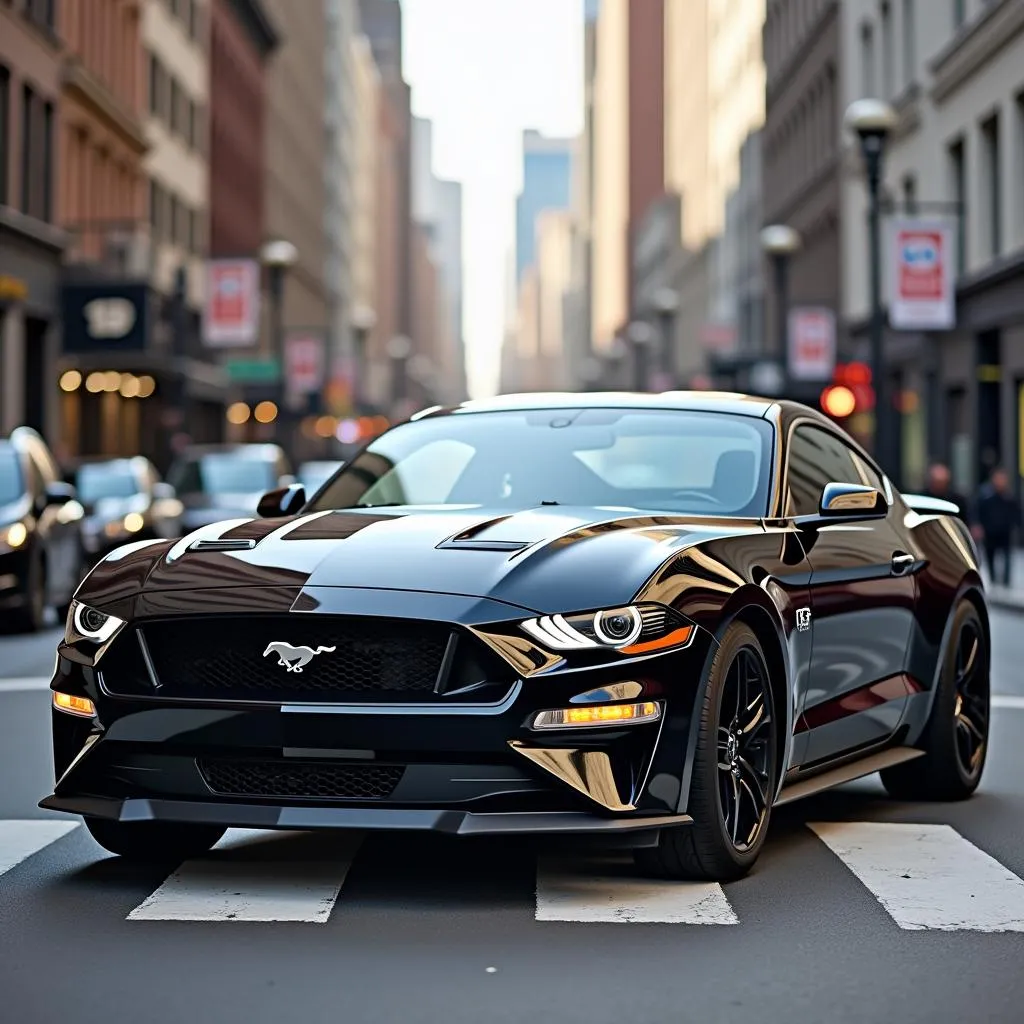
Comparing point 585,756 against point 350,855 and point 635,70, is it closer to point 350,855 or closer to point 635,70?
point 350,855

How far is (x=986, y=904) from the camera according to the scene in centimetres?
659

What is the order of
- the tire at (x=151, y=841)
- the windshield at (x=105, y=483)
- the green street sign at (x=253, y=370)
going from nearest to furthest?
the tire at (x=151, y=841) < the windshield at (x=105, y=483) < the green street sign at (x=253, y=370)

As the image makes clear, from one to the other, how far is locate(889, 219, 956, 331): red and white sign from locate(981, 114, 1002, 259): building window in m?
6.76

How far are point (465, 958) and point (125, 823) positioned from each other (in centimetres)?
120

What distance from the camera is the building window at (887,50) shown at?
5006 cm

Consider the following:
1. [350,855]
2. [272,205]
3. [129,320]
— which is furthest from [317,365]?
[350,855]

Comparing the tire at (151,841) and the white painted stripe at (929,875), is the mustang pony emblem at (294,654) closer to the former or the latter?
the tire at (151,841)

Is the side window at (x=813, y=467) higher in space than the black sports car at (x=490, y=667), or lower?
higher

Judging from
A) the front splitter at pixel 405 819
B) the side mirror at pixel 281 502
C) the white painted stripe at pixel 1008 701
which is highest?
the side mirror at pixel 281 502

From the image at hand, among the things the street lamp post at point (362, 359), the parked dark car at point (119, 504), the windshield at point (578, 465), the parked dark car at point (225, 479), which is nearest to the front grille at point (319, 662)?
the windshield at point (578, 465)

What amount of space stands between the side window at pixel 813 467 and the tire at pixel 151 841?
230 cm

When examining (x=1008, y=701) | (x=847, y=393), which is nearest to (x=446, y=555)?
(x=1008, y=701)

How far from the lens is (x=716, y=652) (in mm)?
6559

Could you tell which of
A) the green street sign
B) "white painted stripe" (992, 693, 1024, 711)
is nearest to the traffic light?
"white painted stripe" (992, 693, 1024, 711)
